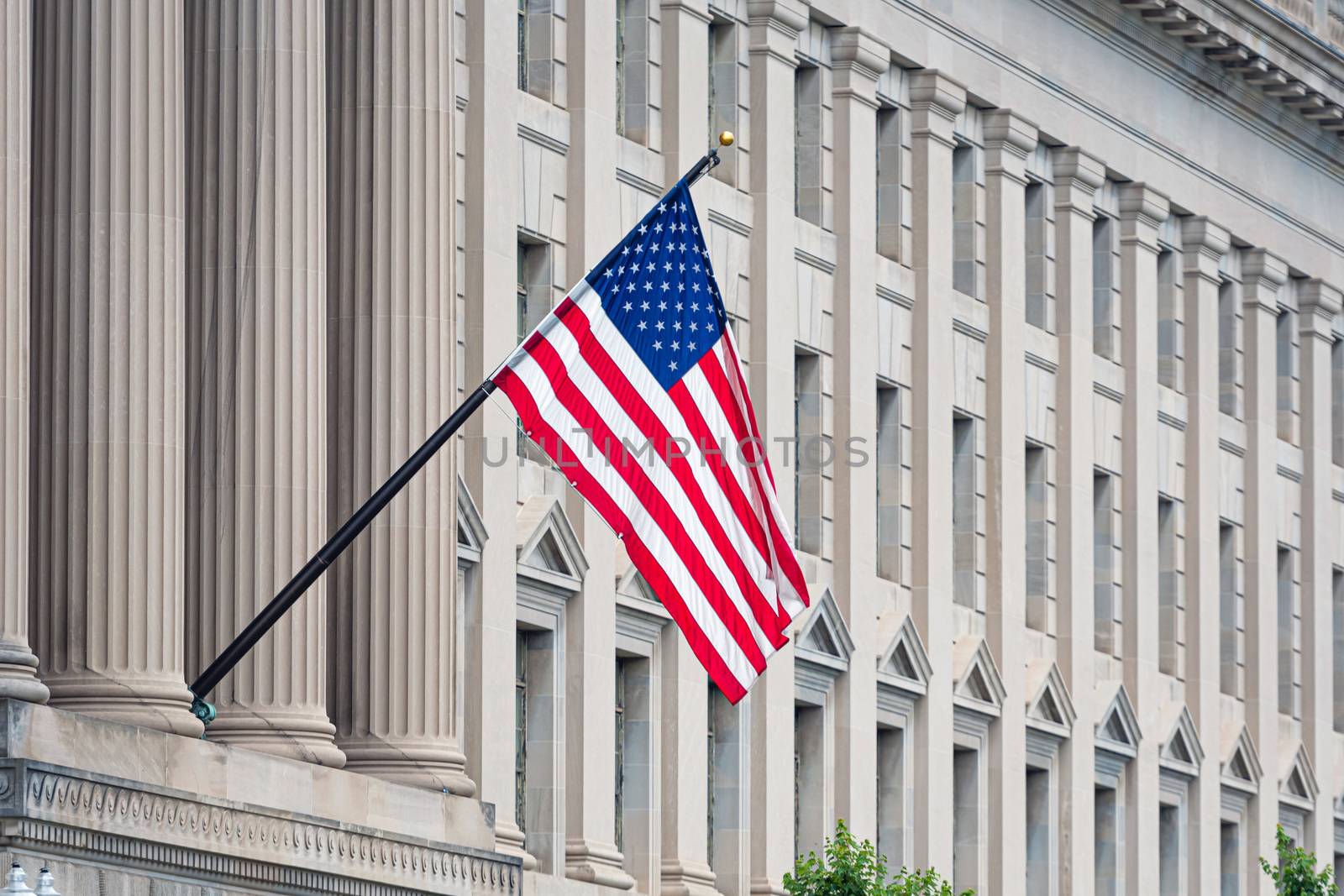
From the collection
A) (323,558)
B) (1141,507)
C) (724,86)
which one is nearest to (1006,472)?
(1141,507)

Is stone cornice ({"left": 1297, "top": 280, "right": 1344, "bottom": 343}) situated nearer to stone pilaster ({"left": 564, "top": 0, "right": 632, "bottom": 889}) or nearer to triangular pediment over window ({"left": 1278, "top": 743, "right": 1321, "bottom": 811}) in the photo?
triangular pediment over window ({"left": 1278, "top": 743, "right": 1321, "bottom": 811})

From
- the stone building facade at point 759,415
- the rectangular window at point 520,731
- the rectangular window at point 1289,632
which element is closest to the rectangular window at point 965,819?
the stone building facade at point 759,415

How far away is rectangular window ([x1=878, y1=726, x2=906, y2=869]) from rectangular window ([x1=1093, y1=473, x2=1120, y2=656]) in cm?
733

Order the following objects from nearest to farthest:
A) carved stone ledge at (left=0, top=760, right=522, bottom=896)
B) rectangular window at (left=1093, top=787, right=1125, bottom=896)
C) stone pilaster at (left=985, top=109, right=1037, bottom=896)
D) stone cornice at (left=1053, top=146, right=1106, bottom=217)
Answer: carved stone ledge at (left=0, top=760, right=522, bottom=896) → stone pilaster at (left=985, top=109, right=1037, bottom=896) → stone cornice at (left=1053, top=146, right=1106, bottom=217) → rectangular window at (left=1093, top=787, right=1125, bottom=896)

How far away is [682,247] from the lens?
30.8 m

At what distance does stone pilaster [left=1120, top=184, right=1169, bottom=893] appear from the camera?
5869 cm

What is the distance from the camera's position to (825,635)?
4962 centimetres

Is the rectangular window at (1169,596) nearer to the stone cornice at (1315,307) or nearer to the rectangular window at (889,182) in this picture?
the stone cornice at (1315,307)

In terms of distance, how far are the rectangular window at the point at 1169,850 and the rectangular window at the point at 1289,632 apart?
5.33 metres

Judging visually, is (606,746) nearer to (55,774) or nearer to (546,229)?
(546,229)

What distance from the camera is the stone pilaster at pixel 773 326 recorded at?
48.0 meters

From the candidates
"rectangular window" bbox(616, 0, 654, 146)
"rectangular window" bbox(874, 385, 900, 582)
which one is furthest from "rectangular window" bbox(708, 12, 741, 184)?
"rectangular window" bbox(874, 385, 900, 582)

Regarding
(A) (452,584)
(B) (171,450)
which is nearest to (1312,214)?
(A) (452,584)

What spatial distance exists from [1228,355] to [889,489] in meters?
13.0
